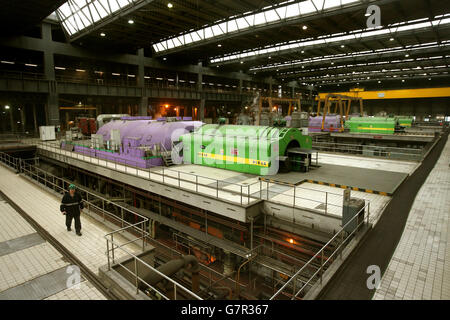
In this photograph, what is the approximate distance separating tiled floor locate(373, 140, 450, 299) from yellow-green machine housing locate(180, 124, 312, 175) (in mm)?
6035

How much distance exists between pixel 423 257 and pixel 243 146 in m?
8.92

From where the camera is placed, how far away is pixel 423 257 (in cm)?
661

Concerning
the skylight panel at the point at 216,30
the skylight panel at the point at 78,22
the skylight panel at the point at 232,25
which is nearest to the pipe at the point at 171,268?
the skylight panel at the point at 232,25

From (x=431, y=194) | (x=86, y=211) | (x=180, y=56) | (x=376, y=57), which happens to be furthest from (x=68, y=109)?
(x=376, y=57)

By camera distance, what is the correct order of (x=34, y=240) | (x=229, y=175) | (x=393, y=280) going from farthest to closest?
(x=229, y=175)
(x=34, y=240)
(x=393, y=280)

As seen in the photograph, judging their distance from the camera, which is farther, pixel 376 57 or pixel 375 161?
pixel 376 57

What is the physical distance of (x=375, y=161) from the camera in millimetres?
17016

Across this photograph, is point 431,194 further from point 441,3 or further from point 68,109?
point 68,109

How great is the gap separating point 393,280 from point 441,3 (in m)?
22.7

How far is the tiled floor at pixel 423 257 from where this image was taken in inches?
214

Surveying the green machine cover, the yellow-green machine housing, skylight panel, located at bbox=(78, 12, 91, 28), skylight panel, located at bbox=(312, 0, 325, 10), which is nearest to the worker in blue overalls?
the yellow-green machine housing

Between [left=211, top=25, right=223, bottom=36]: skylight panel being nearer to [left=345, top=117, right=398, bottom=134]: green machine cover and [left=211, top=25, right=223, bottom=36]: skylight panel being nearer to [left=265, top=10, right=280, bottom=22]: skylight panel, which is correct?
[left=265, top=10, right=280, bottom=22]: skylight panel

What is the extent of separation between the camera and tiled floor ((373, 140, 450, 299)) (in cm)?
543

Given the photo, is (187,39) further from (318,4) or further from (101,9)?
(318,4)
